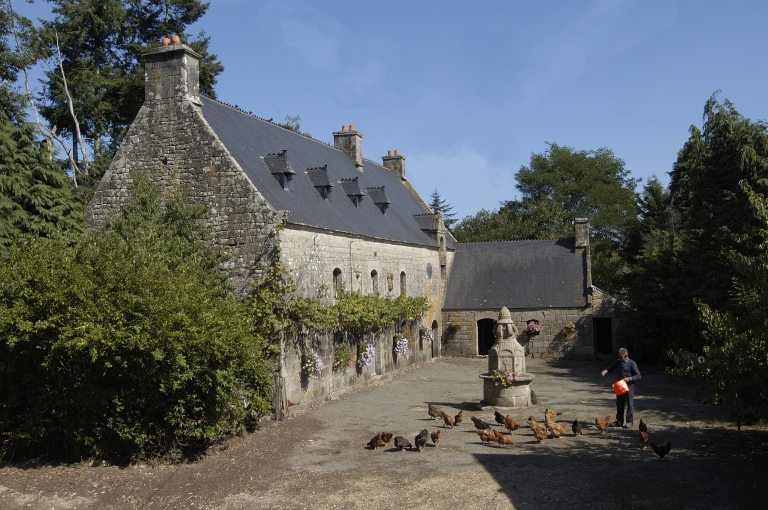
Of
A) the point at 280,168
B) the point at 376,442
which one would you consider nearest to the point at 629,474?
the point at 376,442

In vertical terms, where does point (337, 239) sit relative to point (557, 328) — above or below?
above

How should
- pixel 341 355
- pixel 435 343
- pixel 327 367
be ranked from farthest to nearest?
pixel 435 343, pixel 341 355, pixel 327 367

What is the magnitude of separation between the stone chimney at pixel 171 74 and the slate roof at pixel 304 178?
2.33 ft

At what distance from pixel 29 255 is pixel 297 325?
6.34 meters

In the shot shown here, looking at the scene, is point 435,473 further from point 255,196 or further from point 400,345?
point 400,345

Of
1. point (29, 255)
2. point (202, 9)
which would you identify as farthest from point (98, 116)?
point (29, 255)

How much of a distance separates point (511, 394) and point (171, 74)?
37.7 feet

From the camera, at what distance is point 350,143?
26359 mm

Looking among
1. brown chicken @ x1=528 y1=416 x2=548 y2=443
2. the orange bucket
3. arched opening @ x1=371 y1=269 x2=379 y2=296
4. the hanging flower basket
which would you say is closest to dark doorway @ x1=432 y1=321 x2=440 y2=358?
arched opening @ x1=371 y1=269 x2=379 y2=296

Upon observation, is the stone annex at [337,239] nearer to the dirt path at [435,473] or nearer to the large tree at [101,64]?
Result: the dirt path at [435,473]

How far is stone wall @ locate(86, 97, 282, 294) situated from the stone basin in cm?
614

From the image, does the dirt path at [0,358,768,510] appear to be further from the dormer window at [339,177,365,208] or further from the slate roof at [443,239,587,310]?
the slate roof at [443,239,587,310]

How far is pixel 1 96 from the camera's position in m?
19.6

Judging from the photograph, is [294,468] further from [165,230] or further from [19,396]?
[165,230]
